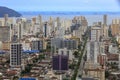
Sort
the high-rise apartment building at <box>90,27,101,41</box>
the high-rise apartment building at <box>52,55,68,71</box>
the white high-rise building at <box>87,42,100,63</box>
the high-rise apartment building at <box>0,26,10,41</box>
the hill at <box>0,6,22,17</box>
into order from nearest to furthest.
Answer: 1. the high-rise apartment building at <box>52,55,68,71</box>
2. the white high-rise building at <box>87,42,100,63</box>
3. the high-rise apartment building at <box>90,27,101,41</box>
4. the high-rise apartment building at <box>0,26,10,41</box>
5. the hill at <box>0,6,22,17</box>

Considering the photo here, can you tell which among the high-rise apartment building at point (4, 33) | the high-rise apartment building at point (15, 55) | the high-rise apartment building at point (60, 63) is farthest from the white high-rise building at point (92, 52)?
the high-rise apartment building at point (4, 33)

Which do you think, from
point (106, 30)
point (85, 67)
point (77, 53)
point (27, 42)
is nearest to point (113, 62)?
point (77, 53)

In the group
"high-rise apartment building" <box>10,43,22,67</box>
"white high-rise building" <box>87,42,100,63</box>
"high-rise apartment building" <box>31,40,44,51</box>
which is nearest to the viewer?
"white high-rise building" <box>87,42,100,63</box>

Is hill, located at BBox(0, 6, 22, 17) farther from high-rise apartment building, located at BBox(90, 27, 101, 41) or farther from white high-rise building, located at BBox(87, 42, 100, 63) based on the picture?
white high-rise building, located at BBox(87, 42, 100, 63)

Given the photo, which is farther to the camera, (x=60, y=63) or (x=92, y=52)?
(x=92, y=52)

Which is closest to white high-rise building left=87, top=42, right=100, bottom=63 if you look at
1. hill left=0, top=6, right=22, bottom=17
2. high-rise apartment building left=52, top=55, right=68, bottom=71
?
high-rise apartment building left=52, top=55, right=68, bottom=71

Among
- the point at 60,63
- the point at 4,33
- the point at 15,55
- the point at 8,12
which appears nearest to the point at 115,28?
the point at 4,33

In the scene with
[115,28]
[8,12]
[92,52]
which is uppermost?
[8,12]

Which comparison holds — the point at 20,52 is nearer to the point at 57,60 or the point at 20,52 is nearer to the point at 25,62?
the point at 25,62

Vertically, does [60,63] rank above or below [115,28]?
below

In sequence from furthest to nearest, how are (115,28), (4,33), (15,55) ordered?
(115,28), (4,33), (15,55)

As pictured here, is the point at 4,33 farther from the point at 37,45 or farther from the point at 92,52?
the point at 92,52
